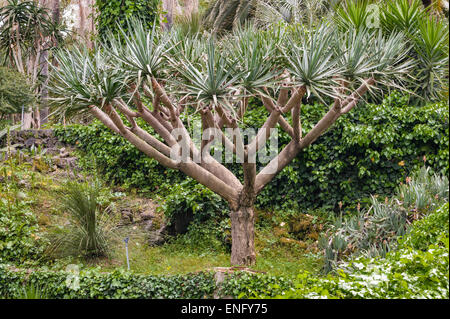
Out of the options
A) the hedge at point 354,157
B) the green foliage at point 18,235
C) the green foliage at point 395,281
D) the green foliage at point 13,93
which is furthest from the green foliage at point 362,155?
the green foliage at point 13,93

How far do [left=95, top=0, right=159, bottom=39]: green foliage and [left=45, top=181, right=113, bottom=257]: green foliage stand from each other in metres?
3.62

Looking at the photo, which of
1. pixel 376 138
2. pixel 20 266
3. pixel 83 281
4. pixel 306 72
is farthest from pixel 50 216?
pixel 376 138

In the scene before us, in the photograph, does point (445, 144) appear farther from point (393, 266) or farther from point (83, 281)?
point (83, 281)

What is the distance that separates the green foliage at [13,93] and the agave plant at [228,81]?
5754 millimetres

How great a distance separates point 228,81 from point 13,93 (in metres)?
8.31

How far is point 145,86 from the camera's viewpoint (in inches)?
229

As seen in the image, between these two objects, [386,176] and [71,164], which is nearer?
[386,176]

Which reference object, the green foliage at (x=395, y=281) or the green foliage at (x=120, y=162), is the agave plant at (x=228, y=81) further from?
the green foliage at (x=120, y=162)

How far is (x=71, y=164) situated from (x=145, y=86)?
17.4 feet

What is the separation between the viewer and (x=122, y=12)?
8.85 metres

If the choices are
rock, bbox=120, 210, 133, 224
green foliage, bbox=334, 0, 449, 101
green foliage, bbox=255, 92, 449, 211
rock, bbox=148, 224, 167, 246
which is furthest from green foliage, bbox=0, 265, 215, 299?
green foliage, bbox=334, 0, 449, 101

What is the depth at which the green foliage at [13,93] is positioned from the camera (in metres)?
11.3

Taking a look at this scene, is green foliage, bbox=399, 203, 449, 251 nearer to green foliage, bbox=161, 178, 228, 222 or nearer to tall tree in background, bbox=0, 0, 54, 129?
green foliage, bbox=161, 178, 228, 222
